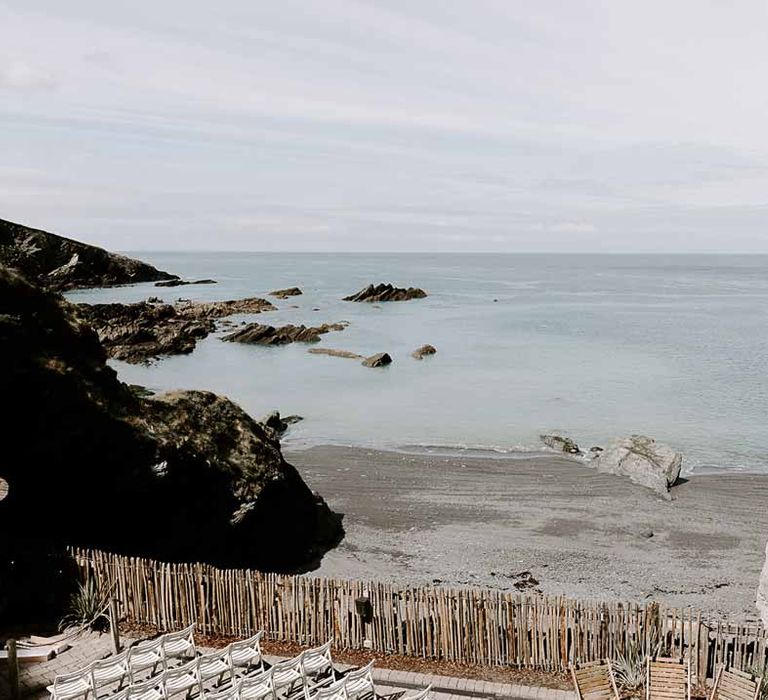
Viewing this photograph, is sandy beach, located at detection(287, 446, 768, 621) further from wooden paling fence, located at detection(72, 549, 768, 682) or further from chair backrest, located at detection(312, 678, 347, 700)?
chair backrest, located at detection(312, 678, 347, 700)

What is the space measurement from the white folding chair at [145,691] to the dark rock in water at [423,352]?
4917 cm

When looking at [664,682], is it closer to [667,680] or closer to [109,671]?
[667,680]

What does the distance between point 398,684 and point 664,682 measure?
4.23 m

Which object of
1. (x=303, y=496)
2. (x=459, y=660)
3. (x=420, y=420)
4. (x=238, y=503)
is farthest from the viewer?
(x=420, y=420)

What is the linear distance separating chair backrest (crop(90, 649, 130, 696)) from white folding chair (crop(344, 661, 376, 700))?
3396mm

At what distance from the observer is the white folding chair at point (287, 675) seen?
35.0 feet

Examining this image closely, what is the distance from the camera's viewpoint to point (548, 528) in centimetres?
2308

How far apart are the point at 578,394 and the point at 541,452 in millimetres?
13702

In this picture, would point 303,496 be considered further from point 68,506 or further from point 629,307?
point 629,307

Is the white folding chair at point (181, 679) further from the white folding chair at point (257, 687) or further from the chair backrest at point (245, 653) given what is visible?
the white folding chair at point (257, 687)

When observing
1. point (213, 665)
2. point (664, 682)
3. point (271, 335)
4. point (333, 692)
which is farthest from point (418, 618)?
point (271, 335)

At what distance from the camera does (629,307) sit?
344 ft

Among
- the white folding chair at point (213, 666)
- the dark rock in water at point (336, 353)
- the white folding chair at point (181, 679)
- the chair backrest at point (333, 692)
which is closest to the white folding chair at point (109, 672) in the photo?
the white folding chair at point (181, 679)

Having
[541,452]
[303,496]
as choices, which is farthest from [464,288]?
[303,496]
